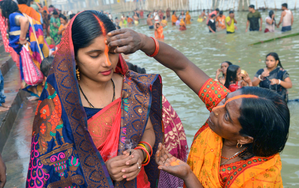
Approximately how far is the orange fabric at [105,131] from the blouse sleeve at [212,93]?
2.13 ft

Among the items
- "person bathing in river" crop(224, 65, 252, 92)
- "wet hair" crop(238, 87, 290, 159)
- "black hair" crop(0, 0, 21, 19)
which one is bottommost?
"person bathing in river" crop(224, 65, 252, 92)

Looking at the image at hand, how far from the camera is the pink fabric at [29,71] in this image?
16.9 ft

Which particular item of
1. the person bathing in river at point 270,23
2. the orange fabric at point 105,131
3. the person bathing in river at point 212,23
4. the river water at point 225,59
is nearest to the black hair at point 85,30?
the orange fabric at point 105,131

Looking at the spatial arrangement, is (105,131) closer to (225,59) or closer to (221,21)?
(225,59)

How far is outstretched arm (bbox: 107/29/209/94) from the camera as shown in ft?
5.00

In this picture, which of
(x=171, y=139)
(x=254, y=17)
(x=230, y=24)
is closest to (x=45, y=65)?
(x=171, y=139)

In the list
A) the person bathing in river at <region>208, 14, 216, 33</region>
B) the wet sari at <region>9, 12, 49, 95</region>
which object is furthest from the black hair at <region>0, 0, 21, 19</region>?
the person bathing in river at <region>208, 14, 216, 33</region>

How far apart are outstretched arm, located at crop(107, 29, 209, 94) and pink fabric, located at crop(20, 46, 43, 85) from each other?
4.07m

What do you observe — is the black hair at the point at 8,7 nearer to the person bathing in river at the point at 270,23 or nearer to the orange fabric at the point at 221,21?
the person bathing in river at the point at 270,23

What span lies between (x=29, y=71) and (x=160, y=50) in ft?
13.9

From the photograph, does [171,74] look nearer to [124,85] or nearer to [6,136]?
[6,136]

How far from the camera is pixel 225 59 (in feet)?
31.4

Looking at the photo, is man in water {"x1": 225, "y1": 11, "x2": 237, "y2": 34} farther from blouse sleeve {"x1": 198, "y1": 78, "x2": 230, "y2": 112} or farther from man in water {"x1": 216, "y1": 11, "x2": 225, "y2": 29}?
blouse sleeve {"x1": 198, "y1": 78, "x2": 230, "y2": 112}

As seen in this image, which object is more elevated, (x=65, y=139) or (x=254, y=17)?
(x=254, y=17)
